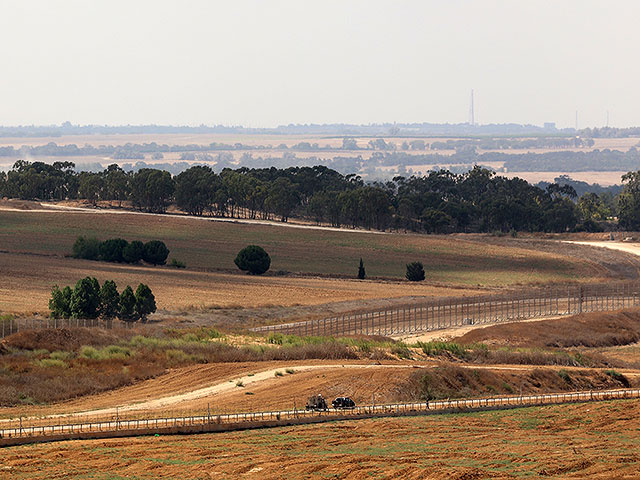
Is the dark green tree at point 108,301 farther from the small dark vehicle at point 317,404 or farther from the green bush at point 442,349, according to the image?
the small dark vehicle at point 317,404

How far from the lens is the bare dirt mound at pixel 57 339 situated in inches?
2485

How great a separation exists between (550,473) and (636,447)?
21.9 ft

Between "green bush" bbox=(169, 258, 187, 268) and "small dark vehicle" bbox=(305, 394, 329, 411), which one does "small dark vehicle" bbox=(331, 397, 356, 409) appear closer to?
→ "small dark vehicle" bbox=(305, 394, 329, 411)

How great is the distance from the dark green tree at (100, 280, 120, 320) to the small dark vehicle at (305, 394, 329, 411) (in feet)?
119

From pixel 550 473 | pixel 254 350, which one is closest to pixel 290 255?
pixel 254 350

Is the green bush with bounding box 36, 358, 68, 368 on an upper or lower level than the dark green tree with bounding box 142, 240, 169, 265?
upper

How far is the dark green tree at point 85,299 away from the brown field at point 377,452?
128ft

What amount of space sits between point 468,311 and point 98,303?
31692mm

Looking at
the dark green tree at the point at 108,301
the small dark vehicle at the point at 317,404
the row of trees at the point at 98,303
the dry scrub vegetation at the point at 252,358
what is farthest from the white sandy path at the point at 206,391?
the dark green tree at the point at 108,301

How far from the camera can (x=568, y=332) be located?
272 feet

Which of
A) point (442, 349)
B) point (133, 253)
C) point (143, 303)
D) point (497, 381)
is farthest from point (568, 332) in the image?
point (133, 253)

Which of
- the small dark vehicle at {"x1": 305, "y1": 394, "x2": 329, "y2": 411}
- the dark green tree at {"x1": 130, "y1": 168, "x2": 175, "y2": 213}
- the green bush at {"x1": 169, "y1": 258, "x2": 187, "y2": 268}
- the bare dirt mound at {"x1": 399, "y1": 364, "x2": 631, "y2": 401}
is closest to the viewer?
the small dark vehicle at {"x1": 305, "y1": 394, "x2": 329, "y2": 411}

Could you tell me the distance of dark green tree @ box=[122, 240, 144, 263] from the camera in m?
122

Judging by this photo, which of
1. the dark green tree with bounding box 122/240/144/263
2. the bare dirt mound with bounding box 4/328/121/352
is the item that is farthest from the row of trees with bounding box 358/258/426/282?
the bare dirt mound with bounding box 4/328/121/352
